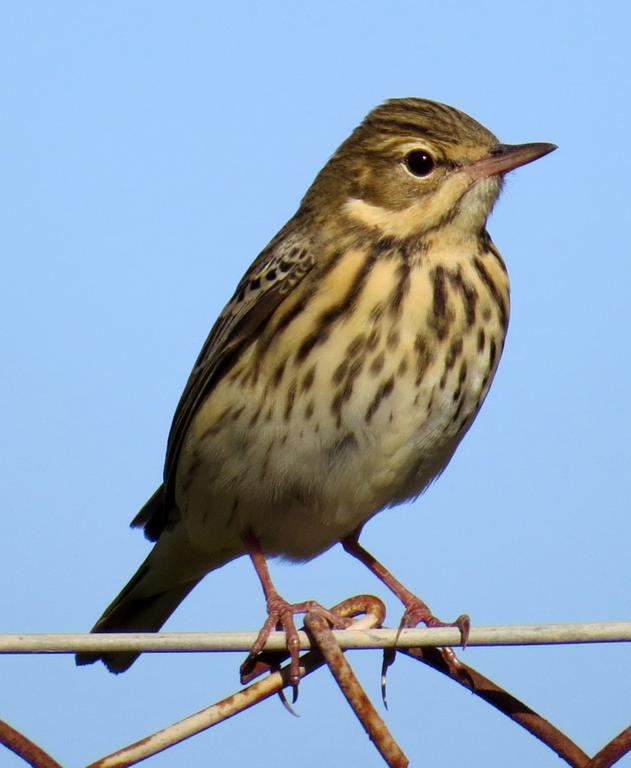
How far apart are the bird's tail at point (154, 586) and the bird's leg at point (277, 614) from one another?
54 cm

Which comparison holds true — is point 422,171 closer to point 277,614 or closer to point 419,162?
point 419,162

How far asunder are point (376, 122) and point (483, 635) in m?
4.40

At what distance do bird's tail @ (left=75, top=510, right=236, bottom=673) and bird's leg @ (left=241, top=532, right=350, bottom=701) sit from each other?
0.54 meters

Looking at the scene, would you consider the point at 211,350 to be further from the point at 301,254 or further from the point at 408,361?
the point at 408,361

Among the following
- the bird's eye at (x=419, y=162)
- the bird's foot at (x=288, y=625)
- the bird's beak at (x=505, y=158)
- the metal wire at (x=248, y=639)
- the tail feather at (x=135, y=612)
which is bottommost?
the metal wire at (x=248, y=639)

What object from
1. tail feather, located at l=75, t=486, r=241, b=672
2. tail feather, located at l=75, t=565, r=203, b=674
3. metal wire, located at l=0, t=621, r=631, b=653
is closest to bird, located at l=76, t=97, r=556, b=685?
tail feather, located at l=75, t=486, r=241, b=672

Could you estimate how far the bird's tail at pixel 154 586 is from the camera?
7.91 meters

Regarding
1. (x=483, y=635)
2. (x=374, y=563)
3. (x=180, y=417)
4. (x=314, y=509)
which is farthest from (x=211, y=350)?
(x=483, y=635)

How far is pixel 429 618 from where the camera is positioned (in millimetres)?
6781

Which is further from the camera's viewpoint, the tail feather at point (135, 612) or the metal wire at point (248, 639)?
the tail feather at point (135, 612)

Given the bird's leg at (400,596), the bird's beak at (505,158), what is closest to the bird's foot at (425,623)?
the bird's leg at (400,596)

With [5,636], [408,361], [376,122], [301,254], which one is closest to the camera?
[5,636]

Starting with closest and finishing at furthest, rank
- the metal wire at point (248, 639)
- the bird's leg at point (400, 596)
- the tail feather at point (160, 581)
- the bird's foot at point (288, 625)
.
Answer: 1. the metal wire at point (248, 639)
2. the bird's foot at point (288, 625)
3. the bird's leg at point (400, 596)
4. the tail feather at point (160, 581)

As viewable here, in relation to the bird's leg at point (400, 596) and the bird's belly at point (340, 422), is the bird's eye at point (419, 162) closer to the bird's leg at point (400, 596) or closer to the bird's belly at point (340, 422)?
the bird's belly at point (340, 422)
